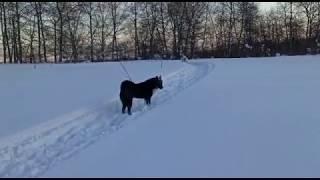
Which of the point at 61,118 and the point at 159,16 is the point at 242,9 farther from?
the point at 61,118

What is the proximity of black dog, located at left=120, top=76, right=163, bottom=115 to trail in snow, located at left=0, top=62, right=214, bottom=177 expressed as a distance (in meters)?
0.24

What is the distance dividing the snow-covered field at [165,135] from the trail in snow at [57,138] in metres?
0.02

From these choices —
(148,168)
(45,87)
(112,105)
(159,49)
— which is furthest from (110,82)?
(159,49)

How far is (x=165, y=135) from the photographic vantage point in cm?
837

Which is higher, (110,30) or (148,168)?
(110,30)

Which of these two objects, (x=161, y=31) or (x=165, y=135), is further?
(x=161, y=31)

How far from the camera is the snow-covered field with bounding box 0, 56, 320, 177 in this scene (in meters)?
6.50

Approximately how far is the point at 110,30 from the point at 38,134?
163ft

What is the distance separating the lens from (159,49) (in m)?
59.2

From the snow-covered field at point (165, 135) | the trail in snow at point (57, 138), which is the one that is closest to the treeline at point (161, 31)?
the snow-covered field at point (165, 135)

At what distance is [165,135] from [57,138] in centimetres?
185

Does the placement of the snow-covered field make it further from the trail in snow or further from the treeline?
the treeline

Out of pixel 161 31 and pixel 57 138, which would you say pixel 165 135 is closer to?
pixel 57 138

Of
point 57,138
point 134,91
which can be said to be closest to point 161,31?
point 134,91
